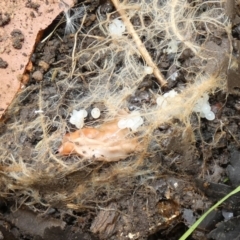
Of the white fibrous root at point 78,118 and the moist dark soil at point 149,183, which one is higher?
the white fibrous root at point 78,118

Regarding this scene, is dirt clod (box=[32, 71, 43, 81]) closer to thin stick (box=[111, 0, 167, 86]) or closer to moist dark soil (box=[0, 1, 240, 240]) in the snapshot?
moist dark soil (box=[0, 1, 240, 240])

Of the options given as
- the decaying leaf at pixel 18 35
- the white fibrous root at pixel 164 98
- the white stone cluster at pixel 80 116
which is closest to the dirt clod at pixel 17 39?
the decaying leaf at pixel 18 35

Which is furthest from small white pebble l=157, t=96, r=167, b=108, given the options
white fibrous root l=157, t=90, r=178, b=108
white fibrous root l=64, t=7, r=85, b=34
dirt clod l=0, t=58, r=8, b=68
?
dirt clod l=0, t=58, r=8, b=68

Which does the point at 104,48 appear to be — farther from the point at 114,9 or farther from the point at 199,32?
the point at 199,32

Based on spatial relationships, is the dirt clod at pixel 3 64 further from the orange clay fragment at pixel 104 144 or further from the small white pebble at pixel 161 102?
the small white pebble at pixel 161 102

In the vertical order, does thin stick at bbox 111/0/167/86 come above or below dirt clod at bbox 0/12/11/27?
below

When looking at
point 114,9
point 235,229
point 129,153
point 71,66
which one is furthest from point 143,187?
point 114,9
